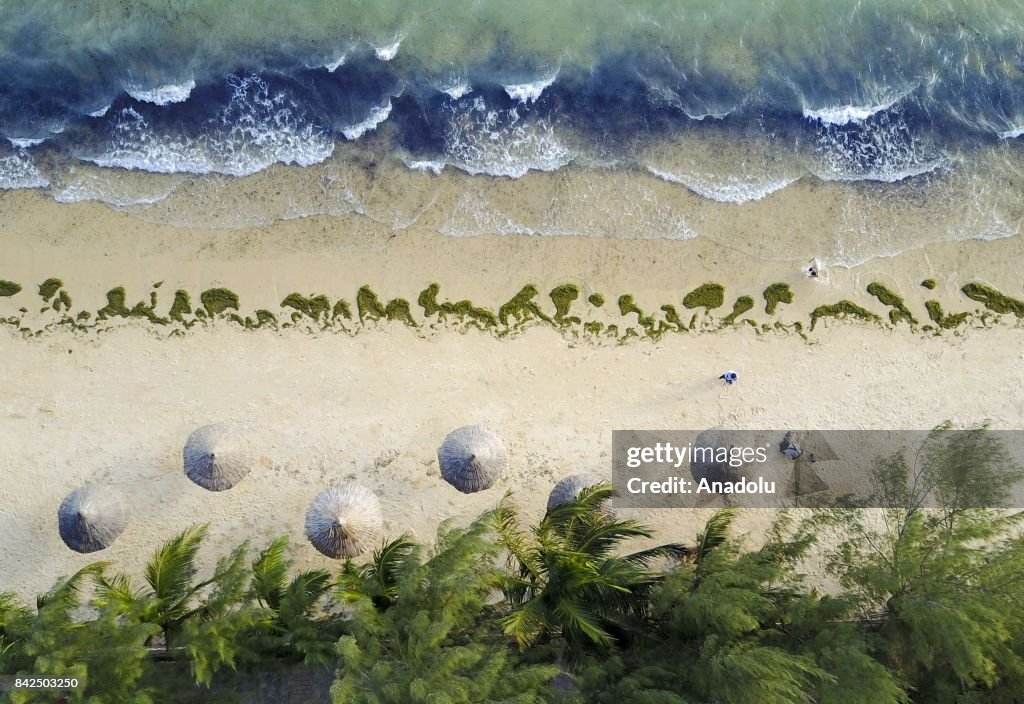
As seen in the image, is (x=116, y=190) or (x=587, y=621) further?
(x=116, y=190)

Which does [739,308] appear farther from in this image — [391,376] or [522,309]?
[391,376]

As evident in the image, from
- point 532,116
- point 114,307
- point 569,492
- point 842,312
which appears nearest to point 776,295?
point 842,312

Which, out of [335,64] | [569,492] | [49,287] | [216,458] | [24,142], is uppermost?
[335,64]

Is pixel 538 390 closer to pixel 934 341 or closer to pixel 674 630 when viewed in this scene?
pixel 674 630

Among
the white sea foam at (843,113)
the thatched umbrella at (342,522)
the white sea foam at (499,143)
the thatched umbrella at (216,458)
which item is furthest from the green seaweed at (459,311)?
the white sea foam at (843,113)

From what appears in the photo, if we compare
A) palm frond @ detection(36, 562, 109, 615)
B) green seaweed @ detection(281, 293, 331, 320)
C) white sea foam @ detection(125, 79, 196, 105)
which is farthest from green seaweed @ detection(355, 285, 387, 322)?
palm frond @ detection(36, 562, 109, 615)

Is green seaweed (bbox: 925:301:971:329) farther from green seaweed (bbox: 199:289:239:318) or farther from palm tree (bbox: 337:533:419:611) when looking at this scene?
green seaweed (bbox: 199:289:239:318)
